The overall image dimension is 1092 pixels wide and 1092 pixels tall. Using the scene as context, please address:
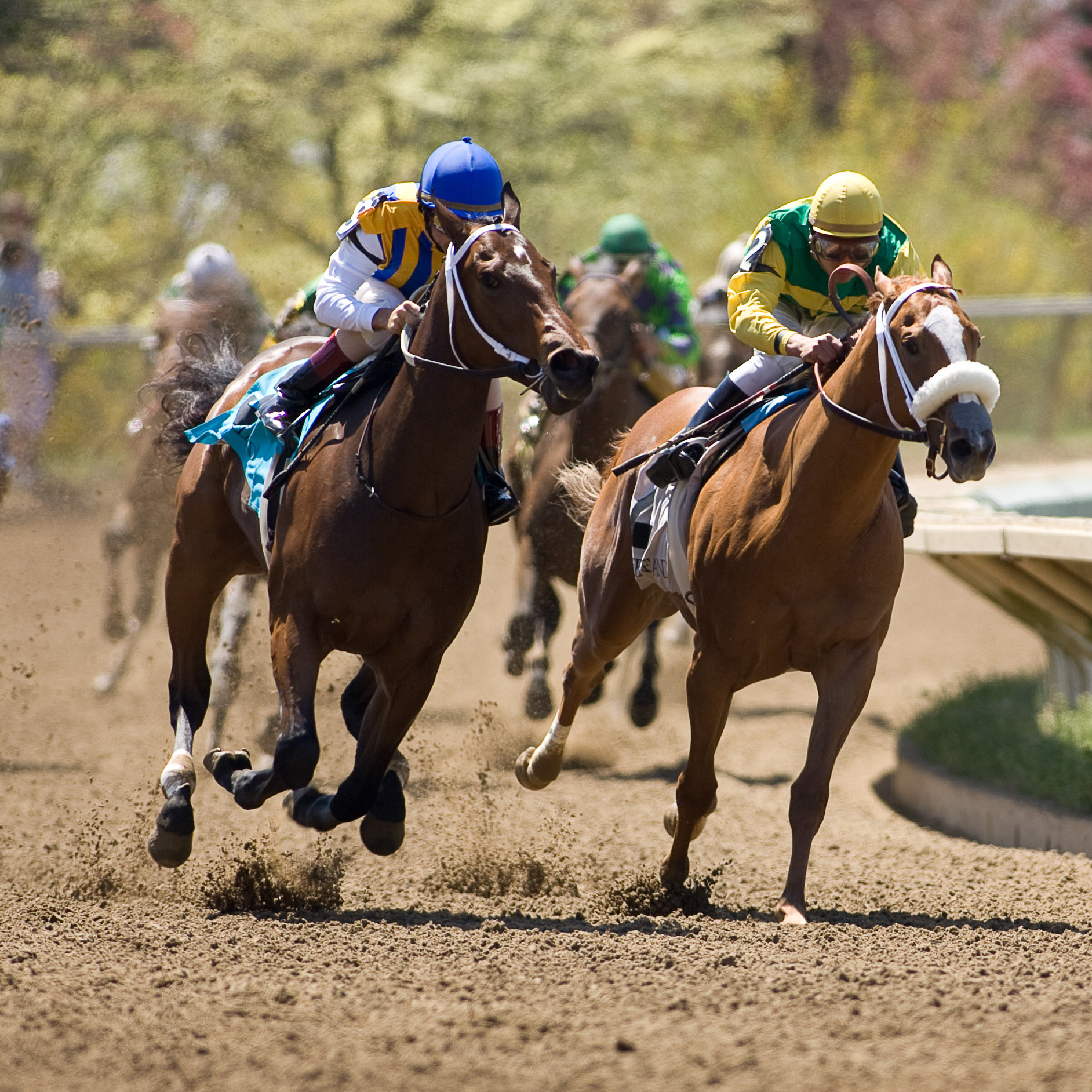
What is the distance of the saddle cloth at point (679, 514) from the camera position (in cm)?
527

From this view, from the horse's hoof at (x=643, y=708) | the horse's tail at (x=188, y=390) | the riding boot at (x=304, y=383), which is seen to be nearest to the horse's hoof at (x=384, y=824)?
the riding boot at (x=304, y=383)

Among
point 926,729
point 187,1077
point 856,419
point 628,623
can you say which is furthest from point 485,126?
point 187,1077

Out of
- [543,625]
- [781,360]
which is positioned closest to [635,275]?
[543,625]

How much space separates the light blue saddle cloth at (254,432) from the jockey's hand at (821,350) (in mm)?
1506

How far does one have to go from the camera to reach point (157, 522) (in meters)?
8.84

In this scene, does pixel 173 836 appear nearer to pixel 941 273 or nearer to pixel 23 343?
pixel 941 273

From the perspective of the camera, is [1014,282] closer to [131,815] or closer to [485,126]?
[485,126]

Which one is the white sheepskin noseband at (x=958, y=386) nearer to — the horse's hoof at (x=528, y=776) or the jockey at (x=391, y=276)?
the jockey at (x=391, y=276)

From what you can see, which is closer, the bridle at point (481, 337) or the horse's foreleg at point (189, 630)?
the bridle at point (481, 337)

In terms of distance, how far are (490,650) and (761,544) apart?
609 centimetres

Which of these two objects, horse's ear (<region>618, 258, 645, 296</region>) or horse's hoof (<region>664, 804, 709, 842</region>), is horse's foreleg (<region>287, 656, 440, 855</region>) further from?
horse's ear (<region>618, 258, 645, 296</region>)

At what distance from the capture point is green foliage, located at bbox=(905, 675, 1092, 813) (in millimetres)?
6605

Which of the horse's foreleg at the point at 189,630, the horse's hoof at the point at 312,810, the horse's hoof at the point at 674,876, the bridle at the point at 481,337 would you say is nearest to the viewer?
the bridle at the point at 481,337

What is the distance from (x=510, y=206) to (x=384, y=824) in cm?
208
